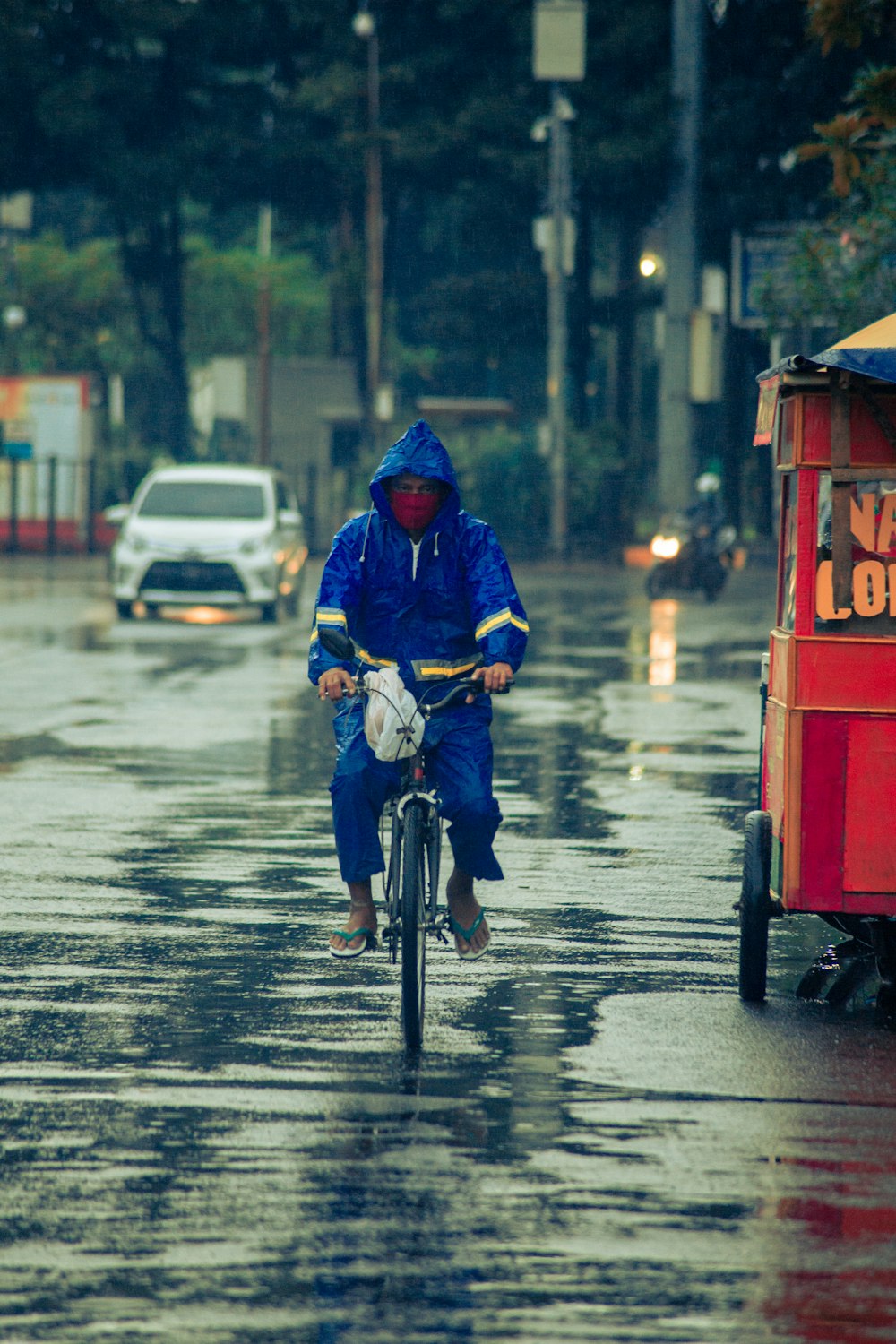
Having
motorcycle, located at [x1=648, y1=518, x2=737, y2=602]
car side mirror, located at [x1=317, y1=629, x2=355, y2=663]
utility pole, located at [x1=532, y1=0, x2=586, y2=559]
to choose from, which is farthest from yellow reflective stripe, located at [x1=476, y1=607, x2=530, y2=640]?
utility pole, located at [x1=532, y1=0, x2=586, y2=559]

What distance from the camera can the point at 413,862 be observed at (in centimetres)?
676

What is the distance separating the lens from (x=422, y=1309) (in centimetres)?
449

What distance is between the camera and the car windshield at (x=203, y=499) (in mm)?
27422

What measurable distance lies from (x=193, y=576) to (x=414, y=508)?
18.9 meters

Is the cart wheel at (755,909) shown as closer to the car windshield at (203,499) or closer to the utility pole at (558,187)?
the car windshield at (203,499)

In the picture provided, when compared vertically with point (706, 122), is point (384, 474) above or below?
below

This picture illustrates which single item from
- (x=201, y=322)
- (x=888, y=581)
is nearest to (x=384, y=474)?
(x=888, y=581)

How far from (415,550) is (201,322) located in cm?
6492

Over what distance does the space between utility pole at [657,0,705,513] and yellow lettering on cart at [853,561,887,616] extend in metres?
30.8

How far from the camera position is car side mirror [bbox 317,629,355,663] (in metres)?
7.01

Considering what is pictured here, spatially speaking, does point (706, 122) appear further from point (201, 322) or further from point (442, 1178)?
point (442, 1178)

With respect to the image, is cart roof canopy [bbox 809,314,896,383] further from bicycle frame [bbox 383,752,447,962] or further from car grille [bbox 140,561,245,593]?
car grille [bbox 140,561,245,593]

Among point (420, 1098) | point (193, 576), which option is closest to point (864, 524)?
point (420, 1098)

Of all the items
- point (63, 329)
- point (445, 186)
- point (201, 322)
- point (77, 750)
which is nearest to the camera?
point (77, 750)
